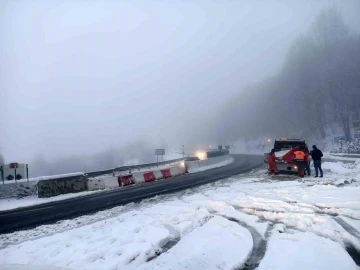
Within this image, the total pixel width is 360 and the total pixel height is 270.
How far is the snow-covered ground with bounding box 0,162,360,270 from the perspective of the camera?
5402 millimetres

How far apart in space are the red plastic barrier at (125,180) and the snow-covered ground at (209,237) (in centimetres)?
910

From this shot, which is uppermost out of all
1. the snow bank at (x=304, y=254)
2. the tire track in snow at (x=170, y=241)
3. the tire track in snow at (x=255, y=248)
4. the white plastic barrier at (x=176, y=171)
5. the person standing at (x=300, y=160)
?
the person standing at (x=300, y=160)

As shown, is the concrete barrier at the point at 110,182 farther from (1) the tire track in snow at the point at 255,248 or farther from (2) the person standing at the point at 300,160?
(1) the tire track in snow at the point at 255,248

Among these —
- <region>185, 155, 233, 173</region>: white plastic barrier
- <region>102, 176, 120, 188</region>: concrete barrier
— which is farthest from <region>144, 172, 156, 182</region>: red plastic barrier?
<region>185, 155, 233, 173</region>: white plastic barrier

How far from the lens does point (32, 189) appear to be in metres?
17.2

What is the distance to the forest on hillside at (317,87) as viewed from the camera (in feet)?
181

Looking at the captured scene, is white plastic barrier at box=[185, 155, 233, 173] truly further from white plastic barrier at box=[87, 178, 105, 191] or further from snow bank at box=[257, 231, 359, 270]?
snow bank at box=[257, 231, 359, 270]

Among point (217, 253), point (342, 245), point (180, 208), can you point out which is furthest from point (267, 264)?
point (180, 208)

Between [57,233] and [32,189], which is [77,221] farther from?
[32,189]

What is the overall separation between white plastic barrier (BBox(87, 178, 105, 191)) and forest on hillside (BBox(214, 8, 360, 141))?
1847 inches

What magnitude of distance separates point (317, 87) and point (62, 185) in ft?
203

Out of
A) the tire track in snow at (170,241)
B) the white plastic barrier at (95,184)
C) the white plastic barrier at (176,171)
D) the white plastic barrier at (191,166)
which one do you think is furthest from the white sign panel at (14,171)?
the white plastic barrier at (191,166)

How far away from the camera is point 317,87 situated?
205 feet

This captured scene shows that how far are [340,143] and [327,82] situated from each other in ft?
70.1
